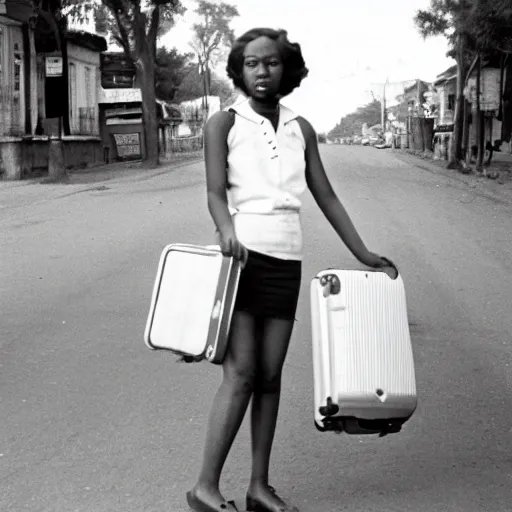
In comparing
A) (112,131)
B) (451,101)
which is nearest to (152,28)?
(112,131)

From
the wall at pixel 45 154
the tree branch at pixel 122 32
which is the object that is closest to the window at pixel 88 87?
the wall at pixel 45 154

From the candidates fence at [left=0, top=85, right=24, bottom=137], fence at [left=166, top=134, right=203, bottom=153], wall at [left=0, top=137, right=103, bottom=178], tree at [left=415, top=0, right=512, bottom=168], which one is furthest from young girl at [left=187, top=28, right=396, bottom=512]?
fence at [left=166, top=134, right=203, bottom=153]

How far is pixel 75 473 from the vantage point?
4258mm

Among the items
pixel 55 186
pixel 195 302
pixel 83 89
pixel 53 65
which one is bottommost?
pixel 55 186

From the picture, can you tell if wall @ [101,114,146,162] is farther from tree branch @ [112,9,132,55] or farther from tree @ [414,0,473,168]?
tree @ [414,0,473,168]

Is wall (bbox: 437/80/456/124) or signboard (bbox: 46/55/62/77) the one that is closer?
signboard (bbox: 46/55/62/77)

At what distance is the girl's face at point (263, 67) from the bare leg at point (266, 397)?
77 centimetres

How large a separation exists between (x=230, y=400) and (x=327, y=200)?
0.79 metres

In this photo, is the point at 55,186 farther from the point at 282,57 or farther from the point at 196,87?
the point at 196,87

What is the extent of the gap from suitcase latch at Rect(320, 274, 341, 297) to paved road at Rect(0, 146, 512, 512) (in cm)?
86

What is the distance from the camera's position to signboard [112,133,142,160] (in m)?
42.1

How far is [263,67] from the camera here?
3.60 meters

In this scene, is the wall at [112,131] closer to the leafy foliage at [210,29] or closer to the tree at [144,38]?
the tree at [144,38]

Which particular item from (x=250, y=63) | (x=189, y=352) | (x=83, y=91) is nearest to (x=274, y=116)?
(x=250, y=63)
